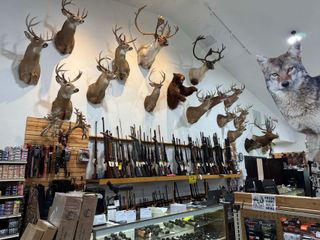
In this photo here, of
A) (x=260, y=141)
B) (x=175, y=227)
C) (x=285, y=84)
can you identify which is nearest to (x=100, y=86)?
(x=175, y=227)

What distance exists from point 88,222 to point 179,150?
3.20 metres

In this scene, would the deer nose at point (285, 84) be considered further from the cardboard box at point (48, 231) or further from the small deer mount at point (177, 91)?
the cardboard box at point (48, 231)

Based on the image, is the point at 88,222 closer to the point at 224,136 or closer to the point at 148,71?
the point at 148,71

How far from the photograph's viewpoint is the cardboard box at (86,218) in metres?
2.07

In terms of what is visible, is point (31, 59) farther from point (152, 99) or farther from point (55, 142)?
point (152, 99)

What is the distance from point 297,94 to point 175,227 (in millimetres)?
2216

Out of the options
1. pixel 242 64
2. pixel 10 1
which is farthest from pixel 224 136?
pixel 10 1

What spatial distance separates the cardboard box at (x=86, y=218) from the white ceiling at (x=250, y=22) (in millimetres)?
4149

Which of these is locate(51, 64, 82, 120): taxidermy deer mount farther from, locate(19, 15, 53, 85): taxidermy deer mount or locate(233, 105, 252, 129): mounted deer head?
locate(233, 105, 252, 129): mounted deer head

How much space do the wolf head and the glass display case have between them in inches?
70.2

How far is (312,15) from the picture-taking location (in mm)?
4949

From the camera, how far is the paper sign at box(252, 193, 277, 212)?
6.27 ft

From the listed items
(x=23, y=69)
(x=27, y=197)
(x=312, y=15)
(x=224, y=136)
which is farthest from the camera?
(x=224, y=136)

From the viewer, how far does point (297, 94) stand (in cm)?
315
